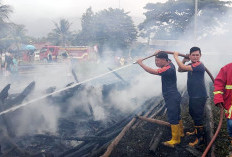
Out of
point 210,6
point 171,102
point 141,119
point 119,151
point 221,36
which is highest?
point 210,6

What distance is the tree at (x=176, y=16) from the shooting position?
23727 millimetres

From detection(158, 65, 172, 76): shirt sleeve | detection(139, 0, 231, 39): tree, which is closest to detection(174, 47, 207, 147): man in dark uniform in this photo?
detection(158, 65, 172, 76): shirt sleeve

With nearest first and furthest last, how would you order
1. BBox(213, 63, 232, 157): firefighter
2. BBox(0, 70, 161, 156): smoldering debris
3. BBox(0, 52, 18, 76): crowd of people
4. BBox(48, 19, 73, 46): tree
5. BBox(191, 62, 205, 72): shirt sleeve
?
BBox(213, 63, 232, 157): firefighter → BBox(191, 62, 205, 72): shirt sleeve → BBox(0, 70, 161, 156): smoldering debris → BBox(0, 52, 18, 76): crowd of people → BBox(48, 19, 73, 46): tree

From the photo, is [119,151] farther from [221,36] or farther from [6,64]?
[221,36]

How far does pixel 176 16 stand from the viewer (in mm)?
26047

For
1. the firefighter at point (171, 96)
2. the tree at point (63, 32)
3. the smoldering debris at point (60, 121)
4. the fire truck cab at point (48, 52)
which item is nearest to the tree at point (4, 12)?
the fire truck cab at point (48, 52)

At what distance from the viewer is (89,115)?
6.61m

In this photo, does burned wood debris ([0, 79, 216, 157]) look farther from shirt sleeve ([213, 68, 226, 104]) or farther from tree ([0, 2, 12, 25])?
tree ([0, 2, 12, 25])

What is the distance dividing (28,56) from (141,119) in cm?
3282

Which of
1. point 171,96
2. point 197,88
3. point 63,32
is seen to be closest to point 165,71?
point 171,96

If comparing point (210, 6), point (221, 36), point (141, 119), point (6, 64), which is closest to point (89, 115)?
point (141, 119)

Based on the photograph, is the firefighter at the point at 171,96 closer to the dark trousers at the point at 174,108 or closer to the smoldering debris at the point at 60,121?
the dark trousers at the point at 174,108

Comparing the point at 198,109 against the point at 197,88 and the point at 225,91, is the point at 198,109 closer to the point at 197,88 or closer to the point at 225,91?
the point at 197,88

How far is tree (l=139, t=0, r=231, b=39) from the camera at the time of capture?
23.7 metres
